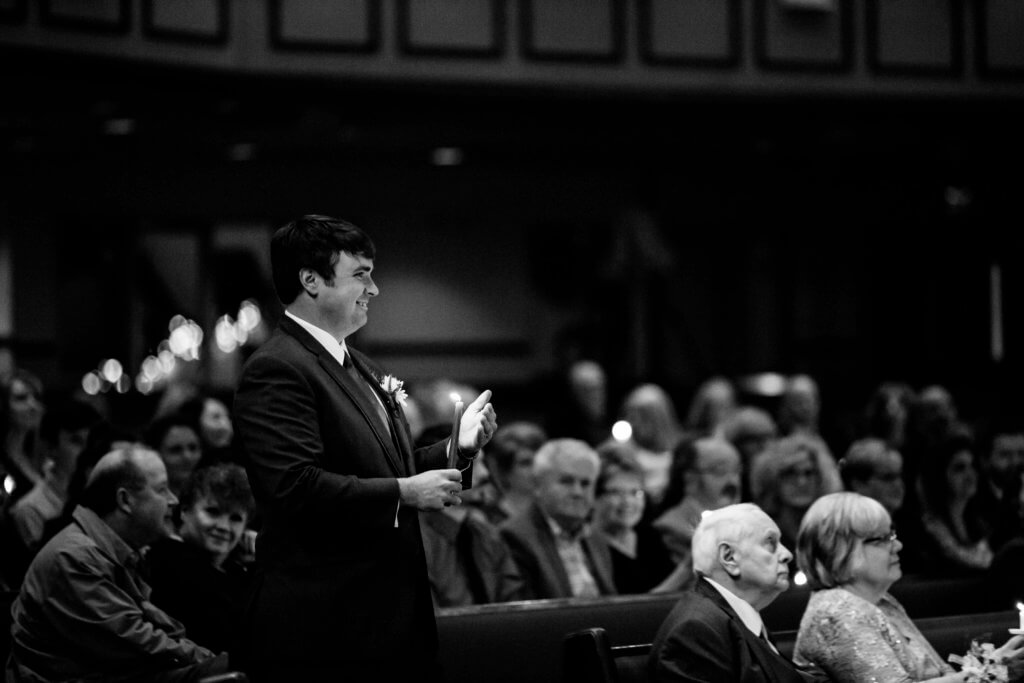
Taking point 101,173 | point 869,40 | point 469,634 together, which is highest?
point 869,40

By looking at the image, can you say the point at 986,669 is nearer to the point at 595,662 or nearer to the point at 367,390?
the point at 595,662

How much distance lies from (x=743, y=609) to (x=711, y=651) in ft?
0.66

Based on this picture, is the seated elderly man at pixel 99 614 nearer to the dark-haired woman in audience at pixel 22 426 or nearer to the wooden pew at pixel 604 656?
the wooden pew at pixel 604 656

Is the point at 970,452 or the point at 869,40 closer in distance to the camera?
the point at 970,452

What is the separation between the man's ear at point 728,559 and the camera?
3467 millimetres

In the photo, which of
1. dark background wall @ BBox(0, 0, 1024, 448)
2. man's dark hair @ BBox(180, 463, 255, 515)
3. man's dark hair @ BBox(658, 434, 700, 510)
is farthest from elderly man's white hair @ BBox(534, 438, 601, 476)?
dark background wall @ BBox(0, 0, 1024, 448)

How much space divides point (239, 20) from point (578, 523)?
5.23 meters

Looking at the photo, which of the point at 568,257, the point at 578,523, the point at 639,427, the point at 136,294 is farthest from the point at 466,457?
the point at 568,257

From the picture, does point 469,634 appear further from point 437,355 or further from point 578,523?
point 437,355

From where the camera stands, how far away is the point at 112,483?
3818mm

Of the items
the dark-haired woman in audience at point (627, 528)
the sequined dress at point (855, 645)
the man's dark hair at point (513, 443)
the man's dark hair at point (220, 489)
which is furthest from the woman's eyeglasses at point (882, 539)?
the man's dark hair at point (513, 443)

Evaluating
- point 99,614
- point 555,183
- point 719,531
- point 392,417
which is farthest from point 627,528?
point 555,183

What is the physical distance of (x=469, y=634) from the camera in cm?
407

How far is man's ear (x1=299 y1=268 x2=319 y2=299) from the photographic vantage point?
2.94m
